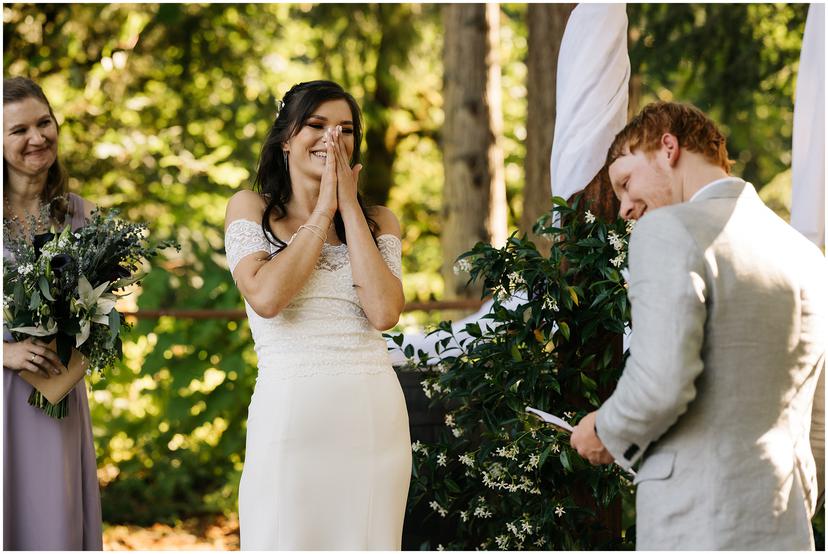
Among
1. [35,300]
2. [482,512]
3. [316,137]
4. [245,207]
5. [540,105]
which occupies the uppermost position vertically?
[540,105]

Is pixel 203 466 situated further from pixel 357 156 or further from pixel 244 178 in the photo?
pixel 357 156

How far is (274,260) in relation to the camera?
8.49 feet

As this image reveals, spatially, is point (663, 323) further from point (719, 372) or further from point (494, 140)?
point (494, 140)

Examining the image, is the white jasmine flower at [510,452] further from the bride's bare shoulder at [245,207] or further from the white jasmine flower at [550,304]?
the bride's bare shoulder at [245,207]

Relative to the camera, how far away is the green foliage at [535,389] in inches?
128

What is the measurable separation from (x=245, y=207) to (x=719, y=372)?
56.2 inches

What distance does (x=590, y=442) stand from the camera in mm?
2174

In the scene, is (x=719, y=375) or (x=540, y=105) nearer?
(x=719, y=375)

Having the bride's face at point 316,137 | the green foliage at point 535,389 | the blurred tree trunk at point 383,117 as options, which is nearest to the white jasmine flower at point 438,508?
the green foliage at point 535,389

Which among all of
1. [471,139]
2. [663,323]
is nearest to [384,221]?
[663,323]

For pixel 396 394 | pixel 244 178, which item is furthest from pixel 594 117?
pixel 244 178

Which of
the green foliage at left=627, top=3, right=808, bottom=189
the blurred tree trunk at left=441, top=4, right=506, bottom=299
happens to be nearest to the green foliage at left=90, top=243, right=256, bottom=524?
the blurred tree trunk at left=441, top=4, right=506, bottom=299

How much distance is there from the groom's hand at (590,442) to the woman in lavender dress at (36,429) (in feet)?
5.81

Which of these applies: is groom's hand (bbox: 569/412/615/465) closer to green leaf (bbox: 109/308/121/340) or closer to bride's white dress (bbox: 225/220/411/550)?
bride's white dress (bbox: 225/220/411/550)
